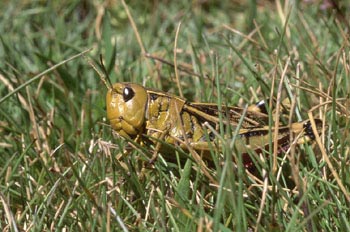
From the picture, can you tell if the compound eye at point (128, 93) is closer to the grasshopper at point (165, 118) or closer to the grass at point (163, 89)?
the grasshopper at point (165, 118)

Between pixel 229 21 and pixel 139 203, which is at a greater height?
pixel 139 203

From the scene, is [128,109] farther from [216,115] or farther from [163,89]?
[163,89]

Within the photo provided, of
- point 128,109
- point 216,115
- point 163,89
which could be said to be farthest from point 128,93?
point 163,89

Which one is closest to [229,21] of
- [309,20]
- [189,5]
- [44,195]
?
[189,5]

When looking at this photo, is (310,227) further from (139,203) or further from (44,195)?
(44,195)

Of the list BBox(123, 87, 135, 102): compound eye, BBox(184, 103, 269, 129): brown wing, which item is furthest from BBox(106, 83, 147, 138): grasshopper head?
BBox(184, 103, 269, 129): brown wing

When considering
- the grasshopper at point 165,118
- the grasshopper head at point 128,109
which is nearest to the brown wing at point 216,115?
the grasshopper at point 165,118

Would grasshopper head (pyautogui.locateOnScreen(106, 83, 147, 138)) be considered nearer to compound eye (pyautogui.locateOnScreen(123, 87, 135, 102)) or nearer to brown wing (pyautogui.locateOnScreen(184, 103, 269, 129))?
compound eye (pyautogui.locateOnScreen(123, 87, 135, 102))
